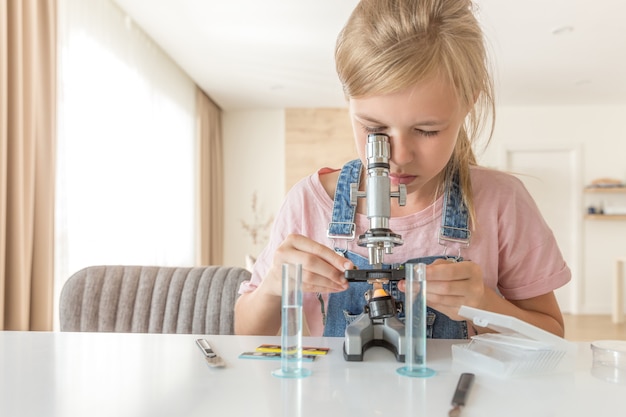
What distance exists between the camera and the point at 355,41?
94 cm

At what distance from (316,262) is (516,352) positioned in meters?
0.30

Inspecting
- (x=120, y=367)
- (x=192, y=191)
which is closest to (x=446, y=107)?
(x=120, y=367)

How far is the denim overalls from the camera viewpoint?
3.48 ft

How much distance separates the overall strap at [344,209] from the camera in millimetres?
1122

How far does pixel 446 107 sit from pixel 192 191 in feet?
17.9

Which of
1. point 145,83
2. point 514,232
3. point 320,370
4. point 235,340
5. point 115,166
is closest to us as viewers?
point 320,370

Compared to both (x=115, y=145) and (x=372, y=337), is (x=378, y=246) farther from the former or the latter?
(x=115, y=145)

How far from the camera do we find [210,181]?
22.0 feet

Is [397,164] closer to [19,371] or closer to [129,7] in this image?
[19,371]

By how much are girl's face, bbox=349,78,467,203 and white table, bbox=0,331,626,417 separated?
305 mm

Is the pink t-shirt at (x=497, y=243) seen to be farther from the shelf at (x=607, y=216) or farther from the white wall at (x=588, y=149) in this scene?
the shelf at (x=607, y=216)

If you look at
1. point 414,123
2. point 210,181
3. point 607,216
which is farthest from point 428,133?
point 607,216

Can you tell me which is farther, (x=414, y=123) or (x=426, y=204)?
(x=426, y=204)

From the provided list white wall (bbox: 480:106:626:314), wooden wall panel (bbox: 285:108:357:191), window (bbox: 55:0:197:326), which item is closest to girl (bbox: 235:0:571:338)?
window (bbox: 55:0:197:326)
